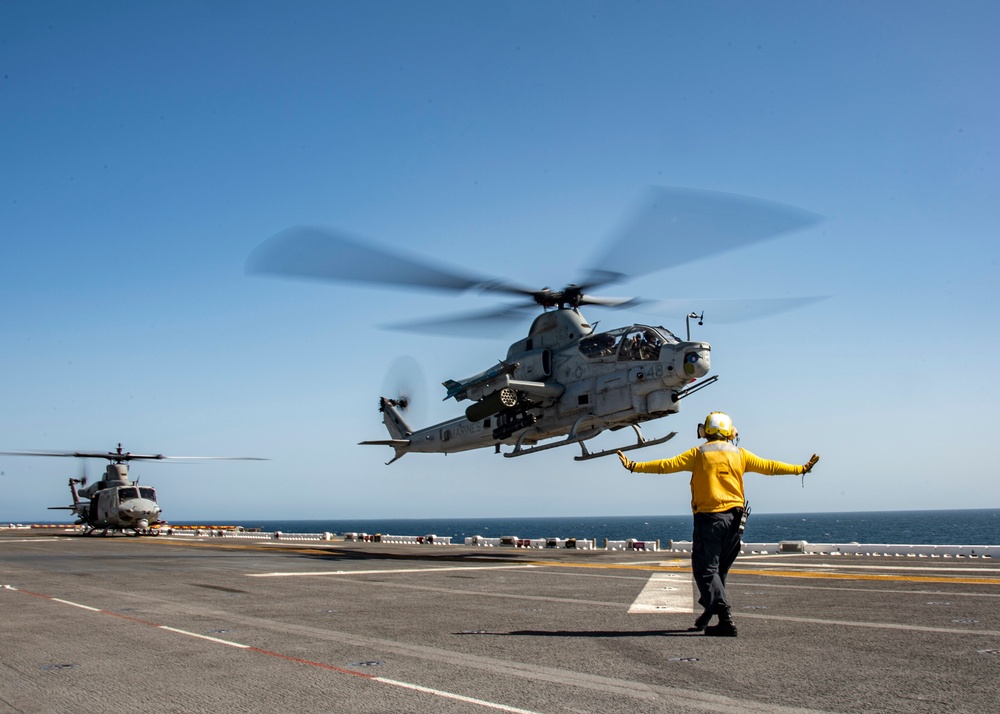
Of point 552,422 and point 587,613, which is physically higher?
point 552,422

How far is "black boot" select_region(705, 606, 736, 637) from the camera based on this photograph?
7.89m

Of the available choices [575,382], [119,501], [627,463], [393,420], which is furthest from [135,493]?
[627,463]

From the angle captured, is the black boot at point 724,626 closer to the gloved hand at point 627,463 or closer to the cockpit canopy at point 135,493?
the gloved hand at point 627,463

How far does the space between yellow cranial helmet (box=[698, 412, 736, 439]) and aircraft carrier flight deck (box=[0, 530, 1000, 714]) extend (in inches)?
82.0

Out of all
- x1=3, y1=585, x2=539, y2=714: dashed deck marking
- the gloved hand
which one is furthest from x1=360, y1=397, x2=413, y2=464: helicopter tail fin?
the gloved hand

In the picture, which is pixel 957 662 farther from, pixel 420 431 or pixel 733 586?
pixel 420 431

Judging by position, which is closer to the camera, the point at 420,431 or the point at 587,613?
the point at 587,613

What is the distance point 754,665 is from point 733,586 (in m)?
7.19

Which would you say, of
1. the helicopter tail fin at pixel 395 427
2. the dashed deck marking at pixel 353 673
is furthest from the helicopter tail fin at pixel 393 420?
the dashed deck marking at pixel 353 673

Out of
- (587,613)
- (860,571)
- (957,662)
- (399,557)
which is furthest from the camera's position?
(399,557)

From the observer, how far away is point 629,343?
75.0ft

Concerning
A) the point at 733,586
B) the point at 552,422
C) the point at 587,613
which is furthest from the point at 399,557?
the point at 587,613

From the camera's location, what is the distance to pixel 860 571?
52.6 feet

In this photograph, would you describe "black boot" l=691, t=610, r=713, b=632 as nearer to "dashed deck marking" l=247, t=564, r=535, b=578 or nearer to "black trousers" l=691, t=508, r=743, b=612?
"black trousers" l=691, t=508, r=743, b=612
